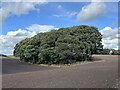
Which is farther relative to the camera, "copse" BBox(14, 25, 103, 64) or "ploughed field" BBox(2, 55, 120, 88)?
"copse" BBox(14, 25, 103, 64)

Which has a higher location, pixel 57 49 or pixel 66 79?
pixel 57 49

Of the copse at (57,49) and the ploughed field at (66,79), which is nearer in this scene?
the ploughed field at (66,79)

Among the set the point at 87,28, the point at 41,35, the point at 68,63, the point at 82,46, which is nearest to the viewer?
the point at 68,63

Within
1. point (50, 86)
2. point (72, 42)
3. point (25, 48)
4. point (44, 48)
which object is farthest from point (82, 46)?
point (50, 86)

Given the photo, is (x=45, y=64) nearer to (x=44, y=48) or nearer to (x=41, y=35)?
(x=44, y=48)

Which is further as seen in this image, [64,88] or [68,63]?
[68,63]

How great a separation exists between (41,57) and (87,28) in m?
16.7

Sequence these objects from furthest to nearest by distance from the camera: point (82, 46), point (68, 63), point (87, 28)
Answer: point (87, 28) → point (82, 46) → point (68, 63)

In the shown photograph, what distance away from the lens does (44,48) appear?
44.2 m

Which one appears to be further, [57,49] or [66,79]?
[57,49]

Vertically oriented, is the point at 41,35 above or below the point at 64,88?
above

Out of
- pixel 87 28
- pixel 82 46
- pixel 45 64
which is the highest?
pixel 87 28

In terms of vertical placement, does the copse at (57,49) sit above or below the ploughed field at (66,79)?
above

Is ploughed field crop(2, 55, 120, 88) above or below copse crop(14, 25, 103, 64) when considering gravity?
below
